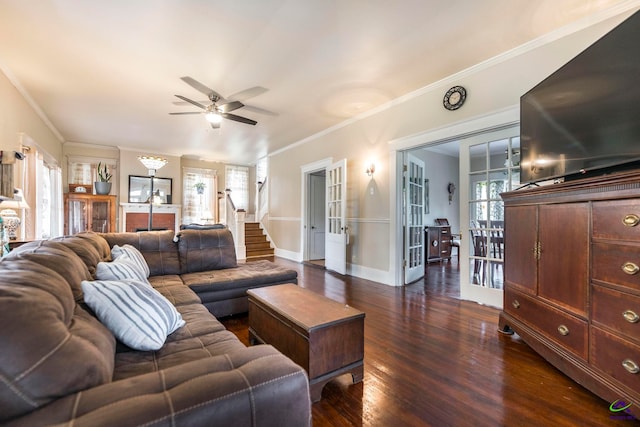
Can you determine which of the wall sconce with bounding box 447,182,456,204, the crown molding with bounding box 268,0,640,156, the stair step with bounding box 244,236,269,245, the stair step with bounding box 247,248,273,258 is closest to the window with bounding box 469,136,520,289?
the crown molding with bounding box 268,0,640,156

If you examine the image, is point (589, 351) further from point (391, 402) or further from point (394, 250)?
point (394, 250)

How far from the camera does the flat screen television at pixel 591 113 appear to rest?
166 cm

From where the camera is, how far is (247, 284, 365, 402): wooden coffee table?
1632 millimetres

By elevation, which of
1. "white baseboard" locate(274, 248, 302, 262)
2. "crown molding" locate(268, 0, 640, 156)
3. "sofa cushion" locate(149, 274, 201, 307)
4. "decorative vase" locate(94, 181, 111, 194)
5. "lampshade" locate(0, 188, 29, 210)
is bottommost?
"white baseboard" locate(274, 248, 302, 262)

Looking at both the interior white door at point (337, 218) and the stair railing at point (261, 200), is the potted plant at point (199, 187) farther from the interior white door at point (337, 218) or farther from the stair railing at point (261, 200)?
the interior white door at point (337, 218)

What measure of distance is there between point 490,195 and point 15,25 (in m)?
5.15

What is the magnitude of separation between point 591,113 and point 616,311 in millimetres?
1303

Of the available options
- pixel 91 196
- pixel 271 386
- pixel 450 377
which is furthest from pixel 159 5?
pixel 91 196

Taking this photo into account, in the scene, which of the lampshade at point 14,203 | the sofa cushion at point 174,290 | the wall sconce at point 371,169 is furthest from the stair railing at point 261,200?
the lampshade at point 14,203

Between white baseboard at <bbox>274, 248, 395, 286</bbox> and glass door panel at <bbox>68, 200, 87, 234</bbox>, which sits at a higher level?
glass door panel at <bbox>68, 200, 87, 234</bbox>

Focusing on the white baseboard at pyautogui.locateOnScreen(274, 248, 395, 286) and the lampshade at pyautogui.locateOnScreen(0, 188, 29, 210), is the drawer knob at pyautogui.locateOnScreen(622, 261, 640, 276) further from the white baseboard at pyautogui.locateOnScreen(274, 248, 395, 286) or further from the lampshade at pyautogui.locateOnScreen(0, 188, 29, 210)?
the lampshade at pyautogui.locateOnScreen(0, 188, 29, 210)

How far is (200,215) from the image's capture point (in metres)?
8.43

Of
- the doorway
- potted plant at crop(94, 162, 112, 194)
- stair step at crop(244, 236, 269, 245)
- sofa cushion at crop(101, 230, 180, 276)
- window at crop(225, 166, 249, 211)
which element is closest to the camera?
sofa cushion at crop(101, 230, 180, 276)

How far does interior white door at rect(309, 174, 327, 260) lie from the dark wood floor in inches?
144
